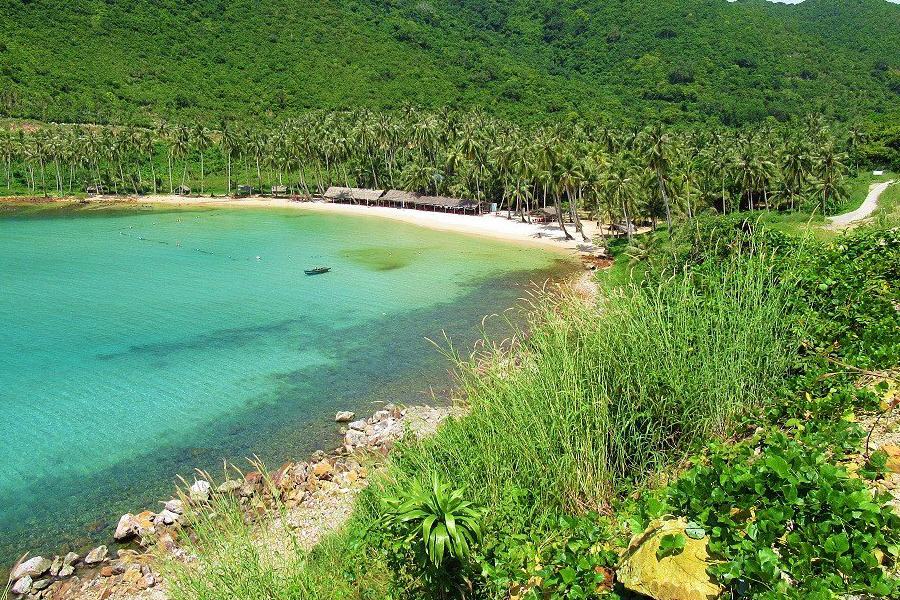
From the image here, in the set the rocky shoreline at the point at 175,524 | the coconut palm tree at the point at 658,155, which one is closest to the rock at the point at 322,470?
the rocky shoreline at the point at 175,524

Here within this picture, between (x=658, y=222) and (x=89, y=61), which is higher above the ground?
(x=89, y=61)

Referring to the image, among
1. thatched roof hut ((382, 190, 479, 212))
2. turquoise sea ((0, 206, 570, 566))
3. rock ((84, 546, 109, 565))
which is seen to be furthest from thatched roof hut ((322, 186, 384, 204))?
rock ((84, 546, 109, 565))

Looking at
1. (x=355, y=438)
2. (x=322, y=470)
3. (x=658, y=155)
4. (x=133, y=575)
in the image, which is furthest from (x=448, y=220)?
(x=133, y=575)

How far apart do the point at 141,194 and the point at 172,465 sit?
92.8m

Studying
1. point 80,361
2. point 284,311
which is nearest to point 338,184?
point 284,311

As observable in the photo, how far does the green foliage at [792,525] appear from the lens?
4324mm

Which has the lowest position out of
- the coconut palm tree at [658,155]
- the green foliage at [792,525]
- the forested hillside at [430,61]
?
the green foliage at [792,525]

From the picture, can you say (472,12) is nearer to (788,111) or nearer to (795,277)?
(788,111)

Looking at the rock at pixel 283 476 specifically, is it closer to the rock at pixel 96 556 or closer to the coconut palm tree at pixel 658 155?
A: the rock at pixel 96 556

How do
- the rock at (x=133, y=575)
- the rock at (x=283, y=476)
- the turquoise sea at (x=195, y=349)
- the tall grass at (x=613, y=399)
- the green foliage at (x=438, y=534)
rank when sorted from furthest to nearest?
1. the turquoise sea at (x=195, y=349)
2. the rock at (x=283, y=476)
3. the rock at (x=133, y=575)
4. the tall grass at (x=613, y=399)
5. the green foliage at (x=438, y=534)

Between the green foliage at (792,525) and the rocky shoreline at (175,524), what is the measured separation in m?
6.19

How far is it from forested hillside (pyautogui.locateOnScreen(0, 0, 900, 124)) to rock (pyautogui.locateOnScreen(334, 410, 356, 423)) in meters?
108

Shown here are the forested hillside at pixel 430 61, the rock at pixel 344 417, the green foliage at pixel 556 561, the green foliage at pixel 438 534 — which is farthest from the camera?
the forested hillside at pixel 430 61

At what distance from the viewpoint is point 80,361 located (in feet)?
94.1
